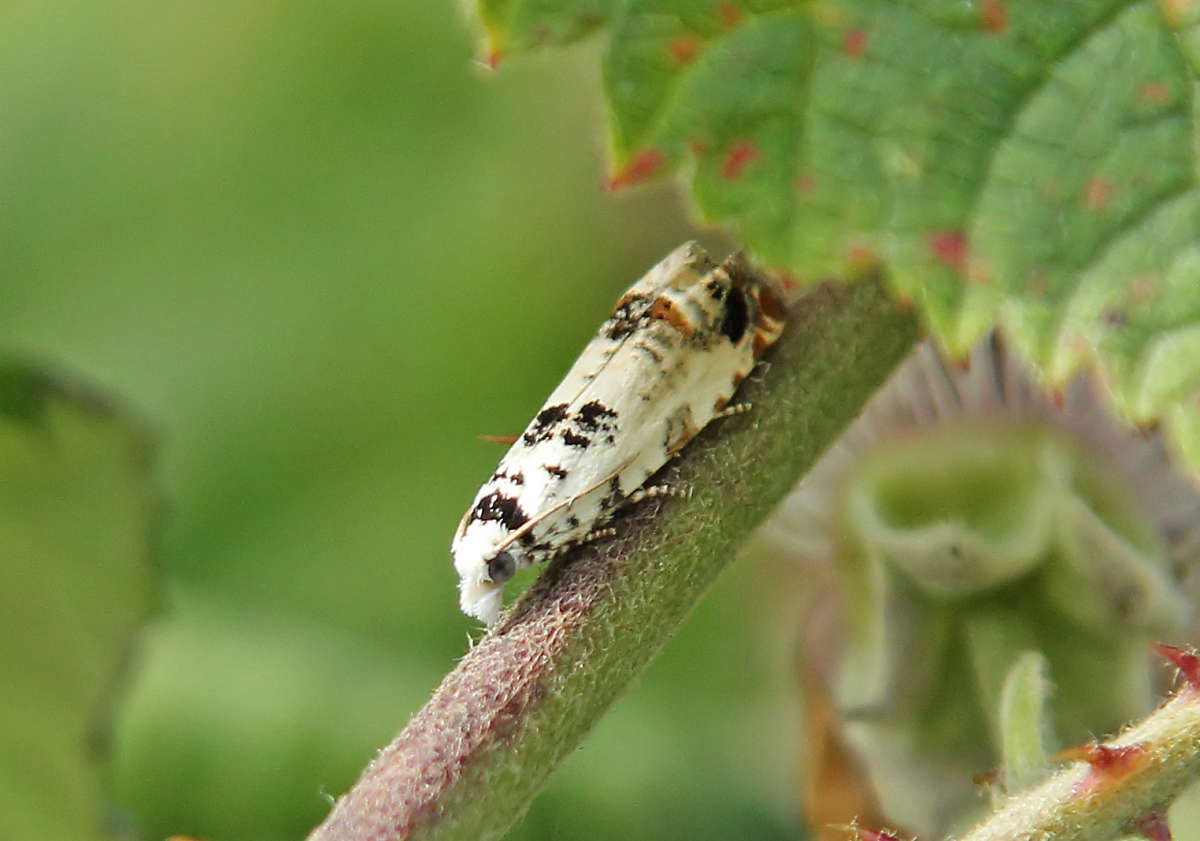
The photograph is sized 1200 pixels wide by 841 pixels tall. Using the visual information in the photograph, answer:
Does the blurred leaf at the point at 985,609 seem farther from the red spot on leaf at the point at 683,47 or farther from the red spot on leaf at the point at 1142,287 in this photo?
the red spot on leaf at the point at 683,47

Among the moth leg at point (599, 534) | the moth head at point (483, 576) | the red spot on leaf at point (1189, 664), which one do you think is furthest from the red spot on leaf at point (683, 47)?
the red spot on leaf at point (1189, 664)

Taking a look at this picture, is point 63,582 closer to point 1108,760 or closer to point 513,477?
point 513,477

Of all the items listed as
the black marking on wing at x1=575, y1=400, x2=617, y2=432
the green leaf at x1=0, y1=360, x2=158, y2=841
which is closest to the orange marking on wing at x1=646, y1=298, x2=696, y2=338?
the black marking on wing at x1=575, y1=400, x2=617, y2=432

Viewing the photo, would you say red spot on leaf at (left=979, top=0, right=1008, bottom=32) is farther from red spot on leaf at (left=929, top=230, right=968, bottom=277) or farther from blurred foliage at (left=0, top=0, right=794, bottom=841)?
blurred foliage at (left=0, top=0, right=794, bottom=841)

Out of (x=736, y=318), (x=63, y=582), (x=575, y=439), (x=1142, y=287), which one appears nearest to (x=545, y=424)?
(x=575, y=439)

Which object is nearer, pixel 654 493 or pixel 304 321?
pixel 654 493

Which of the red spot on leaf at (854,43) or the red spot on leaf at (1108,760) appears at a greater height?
the red spot on leaf at (854,43)

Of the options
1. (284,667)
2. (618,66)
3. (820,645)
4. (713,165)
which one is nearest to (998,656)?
(820,645)
